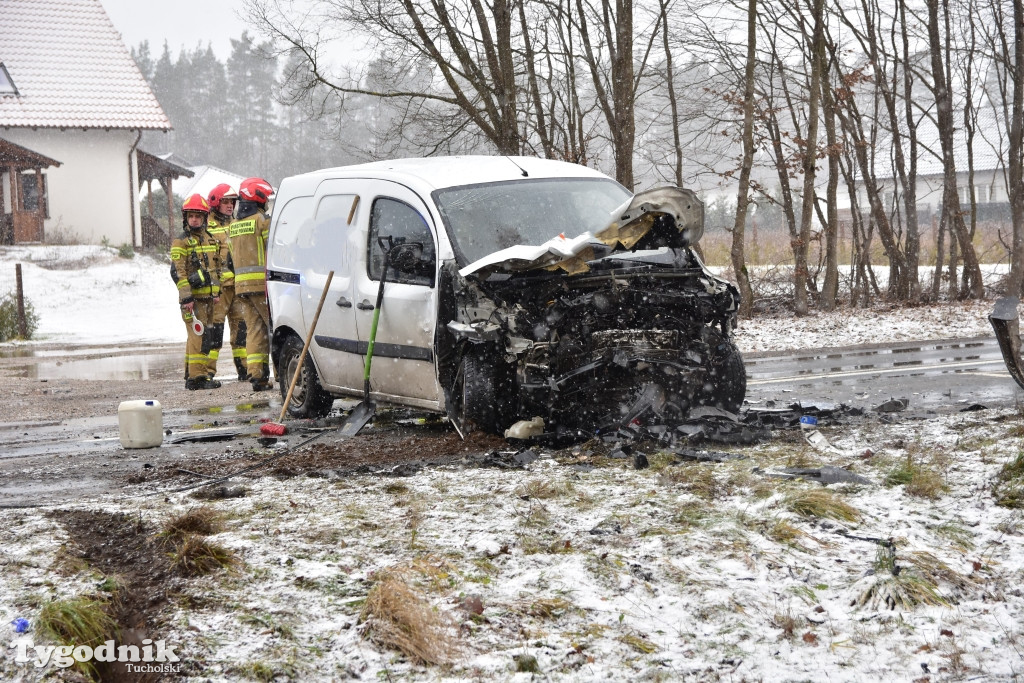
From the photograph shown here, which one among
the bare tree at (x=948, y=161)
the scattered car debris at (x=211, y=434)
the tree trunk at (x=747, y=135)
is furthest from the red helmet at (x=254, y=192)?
the bare tree at (x=948, y=161)

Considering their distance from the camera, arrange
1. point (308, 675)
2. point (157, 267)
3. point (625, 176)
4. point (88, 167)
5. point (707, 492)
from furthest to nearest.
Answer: point (88, 167) < point (157, 267) < point (625, 176) < point (707, 492) < point (308, 675)

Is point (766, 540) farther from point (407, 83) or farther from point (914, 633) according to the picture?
point (407, 83)

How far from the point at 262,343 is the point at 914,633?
8.53m

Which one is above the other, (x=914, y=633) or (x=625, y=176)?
(x=625, y=176)

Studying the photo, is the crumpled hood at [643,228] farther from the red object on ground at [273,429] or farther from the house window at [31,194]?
the house window at [31,194]

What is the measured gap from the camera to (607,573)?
4.11m

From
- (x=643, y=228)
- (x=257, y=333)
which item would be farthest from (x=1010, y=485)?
(x=257, y=333)

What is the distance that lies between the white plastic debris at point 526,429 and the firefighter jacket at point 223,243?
6050 millimetres

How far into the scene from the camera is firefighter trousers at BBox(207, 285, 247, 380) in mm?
11727

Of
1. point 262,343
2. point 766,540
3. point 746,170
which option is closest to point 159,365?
point 262,343

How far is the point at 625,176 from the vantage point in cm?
1514

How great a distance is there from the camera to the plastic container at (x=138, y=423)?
749 centimetres

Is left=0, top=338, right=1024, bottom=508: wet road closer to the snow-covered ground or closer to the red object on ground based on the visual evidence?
the red object on ground

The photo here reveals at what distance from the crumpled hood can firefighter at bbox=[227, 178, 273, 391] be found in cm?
455
